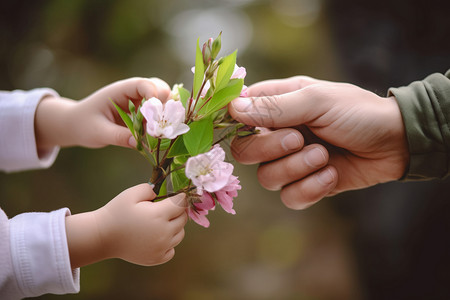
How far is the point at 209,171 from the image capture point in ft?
1.77

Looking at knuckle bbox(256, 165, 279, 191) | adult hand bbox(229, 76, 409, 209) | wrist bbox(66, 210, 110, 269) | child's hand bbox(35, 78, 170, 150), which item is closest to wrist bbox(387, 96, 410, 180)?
adult hand bbox(229, 76, 409, 209)

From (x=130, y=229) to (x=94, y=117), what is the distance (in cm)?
33

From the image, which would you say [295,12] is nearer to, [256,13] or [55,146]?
[256,13]

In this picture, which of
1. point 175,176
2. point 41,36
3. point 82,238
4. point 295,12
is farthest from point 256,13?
point 82,238

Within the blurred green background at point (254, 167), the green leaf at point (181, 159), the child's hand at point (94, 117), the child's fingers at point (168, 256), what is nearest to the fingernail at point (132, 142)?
the child's hand at point (94, 117)

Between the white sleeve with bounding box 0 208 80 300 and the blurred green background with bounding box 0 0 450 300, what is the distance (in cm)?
67

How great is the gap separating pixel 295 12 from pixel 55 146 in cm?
132

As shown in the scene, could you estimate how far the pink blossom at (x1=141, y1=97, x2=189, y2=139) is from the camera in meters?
0.53

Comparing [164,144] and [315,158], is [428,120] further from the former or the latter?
[164,144]

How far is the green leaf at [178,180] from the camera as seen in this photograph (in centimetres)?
60

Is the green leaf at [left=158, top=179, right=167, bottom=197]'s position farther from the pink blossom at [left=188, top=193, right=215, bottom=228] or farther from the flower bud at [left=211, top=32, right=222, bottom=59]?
the flower bud at [left=211, top=32, right=222, bottom=59]

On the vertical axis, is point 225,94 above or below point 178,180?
above

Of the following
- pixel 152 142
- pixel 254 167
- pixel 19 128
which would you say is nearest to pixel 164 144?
pixel 152 142

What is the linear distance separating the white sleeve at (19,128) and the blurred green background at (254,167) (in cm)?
40
